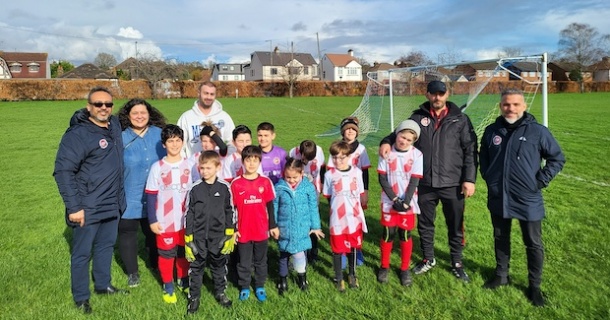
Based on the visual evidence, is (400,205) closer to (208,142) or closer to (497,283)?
(497,283)

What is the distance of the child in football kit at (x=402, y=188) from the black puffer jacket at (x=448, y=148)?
16 cm

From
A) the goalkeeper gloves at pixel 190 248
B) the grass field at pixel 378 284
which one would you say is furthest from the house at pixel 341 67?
the goalkeeper gloves at pixel 190 248

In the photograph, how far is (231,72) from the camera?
90.8 m

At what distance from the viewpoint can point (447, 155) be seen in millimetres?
4000

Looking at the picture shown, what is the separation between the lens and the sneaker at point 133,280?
13.5 ft

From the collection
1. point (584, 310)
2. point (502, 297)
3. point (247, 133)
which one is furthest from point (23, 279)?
point (584, 310)

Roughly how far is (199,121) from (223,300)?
2024 millimetres

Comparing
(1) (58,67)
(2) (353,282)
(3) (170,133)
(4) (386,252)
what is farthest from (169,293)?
(1) (58,67)

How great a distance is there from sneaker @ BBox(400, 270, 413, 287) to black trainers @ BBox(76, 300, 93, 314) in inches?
115

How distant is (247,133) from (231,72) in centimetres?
9023

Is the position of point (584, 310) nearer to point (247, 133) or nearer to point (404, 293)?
point (404, 293)

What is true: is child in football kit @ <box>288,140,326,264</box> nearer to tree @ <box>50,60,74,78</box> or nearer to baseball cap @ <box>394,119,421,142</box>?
baseball cap @ <box>394,119,421,142</box>

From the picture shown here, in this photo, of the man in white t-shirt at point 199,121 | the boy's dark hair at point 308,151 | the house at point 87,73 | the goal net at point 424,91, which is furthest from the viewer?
the house at point 87,73

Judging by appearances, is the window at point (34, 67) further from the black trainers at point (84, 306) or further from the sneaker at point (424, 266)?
the sneaker at point (424, 266)
